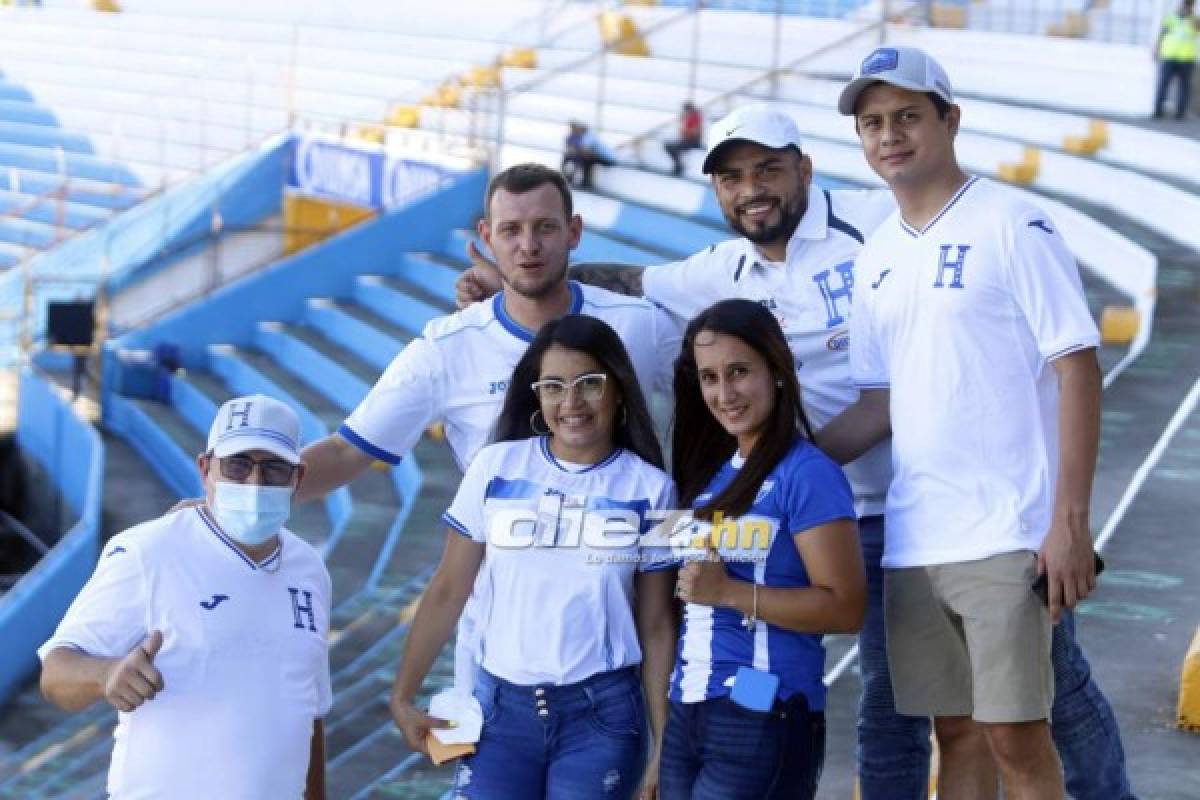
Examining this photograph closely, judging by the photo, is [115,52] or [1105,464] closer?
[1105,464]

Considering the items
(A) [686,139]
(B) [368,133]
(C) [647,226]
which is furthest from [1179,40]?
(B) [368,133]

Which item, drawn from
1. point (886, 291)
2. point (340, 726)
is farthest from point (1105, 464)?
point (886, 291)

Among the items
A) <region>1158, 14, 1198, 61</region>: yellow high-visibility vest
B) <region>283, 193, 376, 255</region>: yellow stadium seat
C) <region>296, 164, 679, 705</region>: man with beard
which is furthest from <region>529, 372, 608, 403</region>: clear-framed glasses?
<region>283, 193, 376, 255</region>: yellow stadium seat

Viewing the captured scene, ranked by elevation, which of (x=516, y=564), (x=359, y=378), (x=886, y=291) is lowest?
(x=359, y=378)

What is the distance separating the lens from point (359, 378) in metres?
15.1

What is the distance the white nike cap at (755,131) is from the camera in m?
4.05

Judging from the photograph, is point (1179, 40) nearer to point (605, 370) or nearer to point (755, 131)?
point (755, 131)

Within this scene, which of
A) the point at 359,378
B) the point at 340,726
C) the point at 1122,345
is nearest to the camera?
the point at 340,726

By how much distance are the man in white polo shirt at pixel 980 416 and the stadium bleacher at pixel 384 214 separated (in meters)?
2.02

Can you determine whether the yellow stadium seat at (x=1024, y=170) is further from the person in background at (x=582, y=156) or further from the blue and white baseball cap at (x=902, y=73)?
the blue and white baseball cap at (x=902, y=73)

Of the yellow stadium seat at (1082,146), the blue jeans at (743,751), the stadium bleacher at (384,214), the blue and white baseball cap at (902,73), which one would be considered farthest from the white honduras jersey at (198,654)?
the yellow stadium seat at (1082,146)

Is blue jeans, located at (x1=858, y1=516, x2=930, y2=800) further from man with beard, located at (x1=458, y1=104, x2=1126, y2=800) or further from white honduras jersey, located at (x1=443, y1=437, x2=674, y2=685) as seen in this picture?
white honduras jersey, located at (x1=443, y1=437, x2=674, y2=685)

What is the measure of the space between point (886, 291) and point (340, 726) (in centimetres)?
478

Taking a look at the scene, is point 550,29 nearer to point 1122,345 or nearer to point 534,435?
point 1122,345
